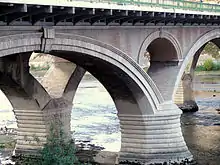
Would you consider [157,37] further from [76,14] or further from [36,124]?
[76,14]

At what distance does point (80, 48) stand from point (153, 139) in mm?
8425

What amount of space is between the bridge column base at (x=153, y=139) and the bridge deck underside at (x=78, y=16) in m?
5.13

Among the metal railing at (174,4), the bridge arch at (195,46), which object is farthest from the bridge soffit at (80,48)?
the bridge arch at (195,46)

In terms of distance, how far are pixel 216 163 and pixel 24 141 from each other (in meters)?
11.1

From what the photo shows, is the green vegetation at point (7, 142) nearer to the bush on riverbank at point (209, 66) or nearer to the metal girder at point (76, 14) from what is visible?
the metal girder at point (76, 14)

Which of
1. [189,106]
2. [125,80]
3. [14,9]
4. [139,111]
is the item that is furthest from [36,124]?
[189,106]

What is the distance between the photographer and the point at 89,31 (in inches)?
1054

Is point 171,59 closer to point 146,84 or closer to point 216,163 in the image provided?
point 146,84

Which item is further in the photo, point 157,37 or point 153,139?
point 157,37

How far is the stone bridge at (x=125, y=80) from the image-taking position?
27.9 metres

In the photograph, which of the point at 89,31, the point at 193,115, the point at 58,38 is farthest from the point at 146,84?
the point at 193,115

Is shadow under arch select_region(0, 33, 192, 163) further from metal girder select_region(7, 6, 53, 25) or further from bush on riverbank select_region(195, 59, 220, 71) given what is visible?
bush on riverbank select_region(195, 59, 220, 71)

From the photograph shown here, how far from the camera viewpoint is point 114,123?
45406 millimetres

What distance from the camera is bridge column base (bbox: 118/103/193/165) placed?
31.7m
